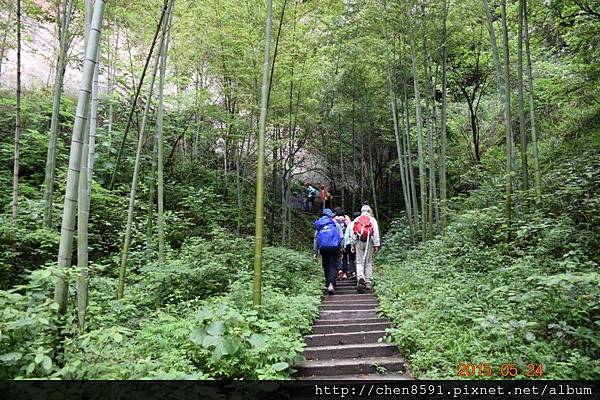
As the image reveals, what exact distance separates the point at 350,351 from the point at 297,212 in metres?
10.8

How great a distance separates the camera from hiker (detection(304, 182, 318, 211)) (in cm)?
1466

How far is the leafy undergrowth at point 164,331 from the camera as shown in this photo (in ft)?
6.91

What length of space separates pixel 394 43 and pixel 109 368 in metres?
8.37

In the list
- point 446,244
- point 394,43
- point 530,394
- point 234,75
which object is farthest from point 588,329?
point 234,75

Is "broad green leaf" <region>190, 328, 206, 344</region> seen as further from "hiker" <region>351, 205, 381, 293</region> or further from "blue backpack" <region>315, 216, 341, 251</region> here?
"hiker" <region>351, 205, 381, 293</region>

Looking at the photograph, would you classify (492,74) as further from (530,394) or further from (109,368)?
(109,368)

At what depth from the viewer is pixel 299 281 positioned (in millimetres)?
5754

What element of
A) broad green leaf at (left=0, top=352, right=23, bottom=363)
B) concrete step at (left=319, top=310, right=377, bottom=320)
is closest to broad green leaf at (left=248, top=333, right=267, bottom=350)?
broad green leaf at (left=0, top=352, right=23, bottom=363)

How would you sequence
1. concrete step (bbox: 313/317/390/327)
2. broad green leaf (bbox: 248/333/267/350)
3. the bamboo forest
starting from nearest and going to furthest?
the bamboo forest
broad green leaf (bbox: 248/333/267/350)
concrete step (bbox: 313/317/390/327)

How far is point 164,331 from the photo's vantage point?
3.24 metres

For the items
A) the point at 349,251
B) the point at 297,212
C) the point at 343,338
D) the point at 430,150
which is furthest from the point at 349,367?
the point at 297,212

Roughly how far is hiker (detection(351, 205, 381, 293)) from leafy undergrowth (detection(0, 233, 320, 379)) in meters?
0.86

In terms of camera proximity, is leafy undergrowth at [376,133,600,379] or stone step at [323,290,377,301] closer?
leafy undergrowth at [376,133,600,379]

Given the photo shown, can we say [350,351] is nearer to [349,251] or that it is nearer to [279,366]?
[279,366]
